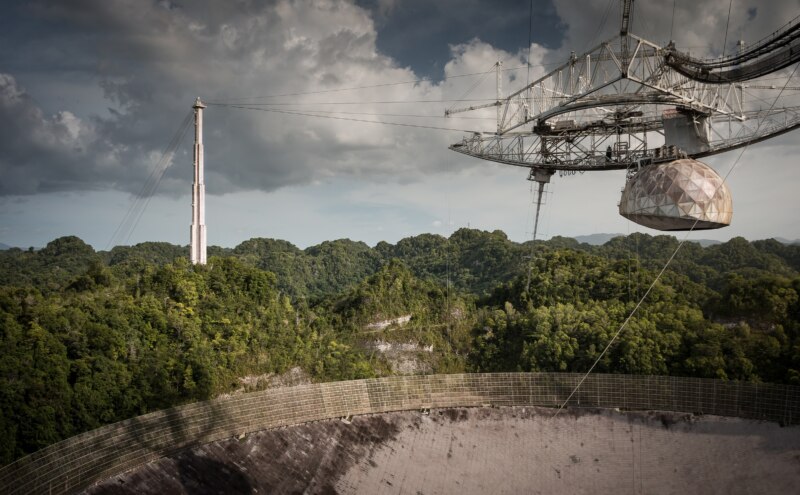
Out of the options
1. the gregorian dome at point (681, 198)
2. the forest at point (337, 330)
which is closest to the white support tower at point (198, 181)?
the forest at point (337, 330)

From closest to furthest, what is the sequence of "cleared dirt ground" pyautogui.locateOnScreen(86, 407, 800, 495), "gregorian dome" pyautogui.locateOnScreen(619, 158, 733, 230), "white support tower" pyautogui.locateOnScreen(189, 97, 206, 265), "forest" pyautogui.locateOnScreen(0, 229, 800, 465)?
"gregorian dome" pyautogui.locateOnScreen(619, 158, 733, 230)
"cleared dirt ground" pyautogui.locateOnScreen(86, 407, 800, 495)
"forest" pyautogui.locateOnScreen(0, 229, 800, 465)
"white support tower" pyautogui.locateOnScreen(189, 97, 206, 265)

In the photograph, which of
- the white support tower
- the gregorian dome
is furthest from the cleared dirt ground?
the white support tower

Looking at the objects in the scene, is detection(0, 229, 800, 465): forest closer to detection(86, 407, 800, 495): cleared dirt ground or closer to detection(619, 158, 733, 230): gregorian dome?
detection(86, 407, 800, 495): cleared dirt ground

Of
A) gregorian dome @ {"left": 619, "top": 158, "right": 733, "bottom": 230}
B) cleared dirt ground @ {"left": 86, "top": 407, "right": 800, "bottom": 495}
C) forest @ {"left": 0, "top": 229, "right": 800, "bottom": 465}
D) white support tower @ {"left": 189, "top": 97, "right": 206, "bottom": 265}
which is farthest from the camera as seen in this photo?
white support tower @ {"left": 189, "top": 97, "right": 206, "bottom": 265}

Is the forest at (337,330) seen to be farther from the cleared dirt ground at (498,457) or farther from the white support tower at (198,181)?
the cleared dirt ground at (498,457)

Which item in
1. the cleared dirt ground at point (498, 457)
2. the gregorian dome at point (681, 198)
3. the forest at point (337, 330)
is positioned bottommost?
the cleared dirt ground at point (498, 457)

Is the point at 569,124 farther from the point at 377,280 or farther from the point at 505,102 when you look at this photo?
the point at 377,280

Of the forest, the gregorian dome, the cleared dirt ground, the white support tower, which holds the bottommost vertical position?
the cleared dirt ground

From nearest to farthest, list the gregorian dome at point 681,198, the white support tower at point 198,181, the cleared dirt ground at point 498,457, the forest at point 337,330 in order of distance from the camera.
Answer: the gregorian dome at point 681,198
the cleared dirt ground at point 498,457
the forest at point 337,330
the white support tower at point 198,181

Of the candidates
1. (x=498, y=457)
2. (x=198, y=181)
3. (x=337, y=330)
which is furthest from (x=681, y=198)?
(x=337, y=330)
